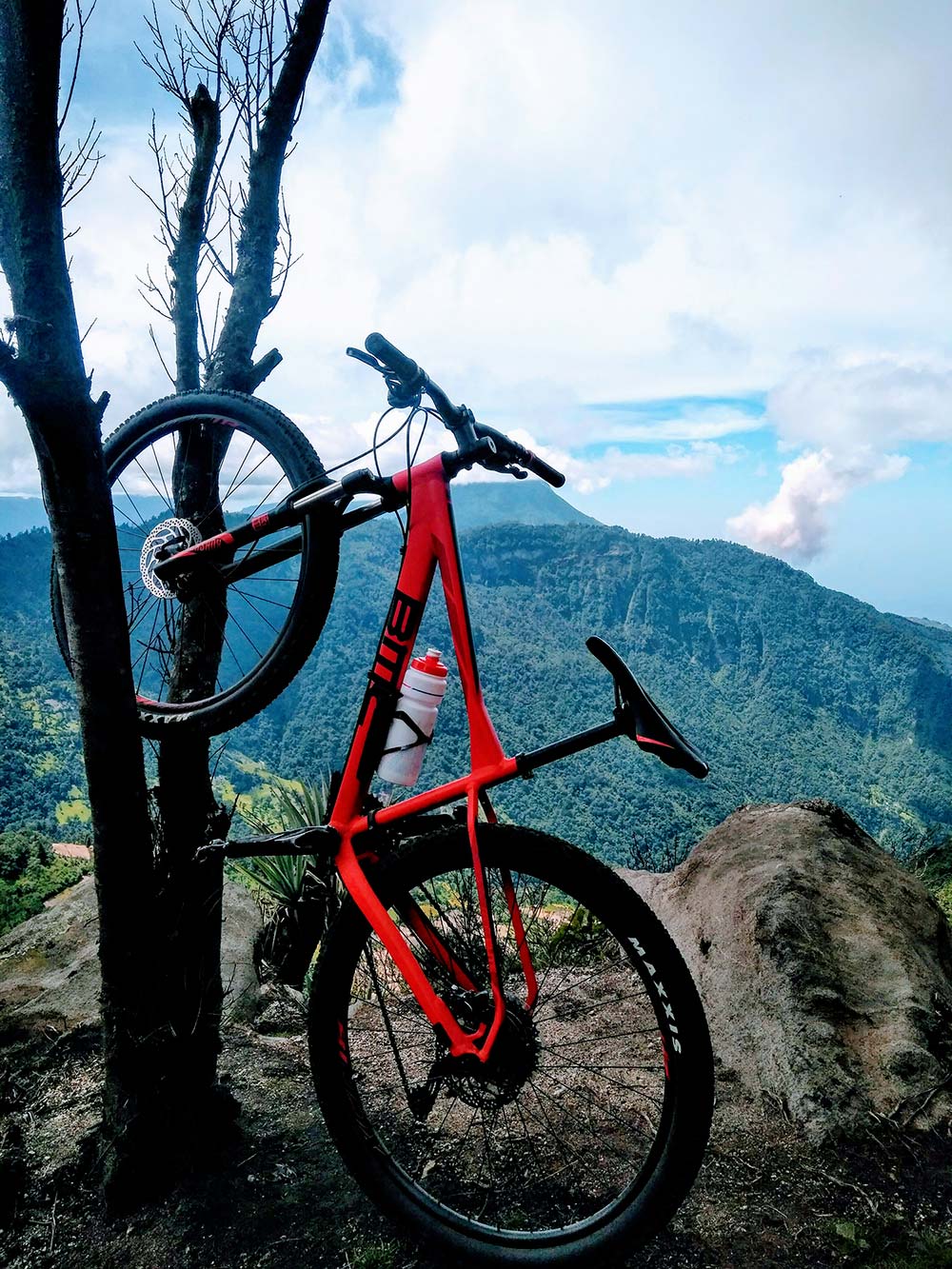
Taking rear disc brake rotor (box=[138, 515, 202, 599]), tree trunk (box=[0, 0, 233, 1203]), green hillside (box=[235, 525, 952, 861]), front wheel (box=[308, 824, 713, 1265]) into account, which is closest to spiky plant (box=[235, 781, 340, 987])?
tree trunk (box=[0, 0, 233, 1203])

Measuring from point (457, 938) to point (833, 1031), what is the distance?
200 centimetres

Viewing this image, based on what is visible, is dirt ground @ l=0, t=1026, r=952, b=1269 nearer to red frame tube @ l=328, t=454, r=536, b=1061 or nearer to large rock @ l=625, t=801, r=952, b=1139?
large rock @ l=625, t=801, r=952, b=1139

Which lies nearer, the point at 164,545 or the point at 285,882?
the point at 164,545

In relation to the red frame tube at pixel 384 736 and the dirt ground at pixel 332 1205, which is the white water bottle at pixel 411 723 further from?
the dirt ground at pixel 332 1205

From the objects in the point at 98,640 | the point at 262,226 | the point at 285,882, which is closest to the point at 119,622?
the point at 98,640

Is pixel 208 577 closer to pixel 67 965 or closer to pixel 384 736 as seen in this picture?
pixel 384 736

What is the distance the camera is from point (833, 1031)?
325cm

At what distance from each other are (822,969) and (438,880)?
2090mm

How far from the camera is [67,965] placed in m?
4.25

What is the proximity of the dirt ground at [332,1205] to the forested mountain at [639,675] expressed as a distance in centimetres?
2707

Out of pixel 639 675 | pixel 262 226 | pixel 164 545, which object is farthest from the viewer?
pixel 639 675

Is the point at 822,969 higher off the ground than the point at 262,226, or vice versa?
the point at 262,226

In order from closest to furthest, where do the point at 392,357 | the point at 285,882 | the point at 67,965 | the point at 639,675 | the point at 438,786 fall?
1. the point at 392,357
2. the point at 438,786
3. the point at 67,965
4. the point at 285,882
5. the point at 639,675

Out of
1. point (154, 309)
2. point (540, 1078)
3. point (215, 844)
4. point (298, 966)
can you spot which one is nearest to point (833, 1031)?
point (540, 1078)
